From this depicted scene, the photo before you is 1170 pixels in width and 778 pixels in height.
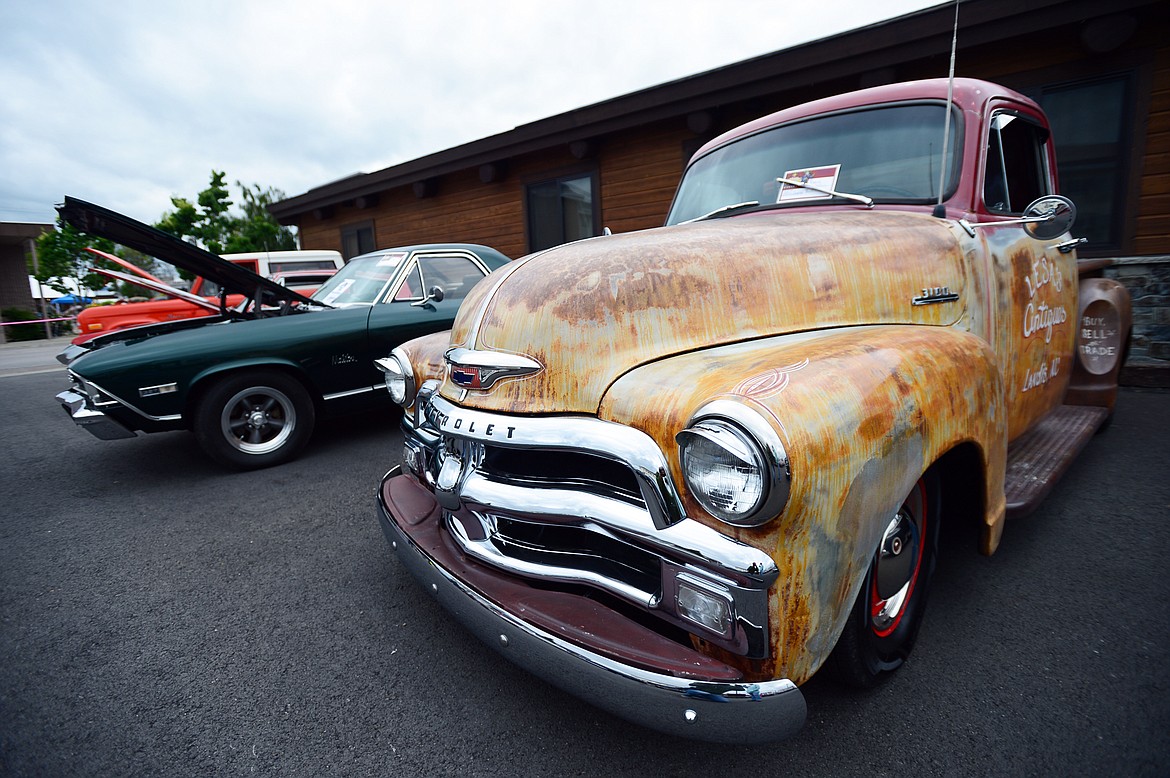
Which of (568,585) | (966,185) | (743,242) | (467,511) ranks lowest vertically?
(568,585)

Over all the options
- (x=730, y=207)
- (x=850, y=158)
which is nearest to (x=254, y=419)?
(x=730, y=207)

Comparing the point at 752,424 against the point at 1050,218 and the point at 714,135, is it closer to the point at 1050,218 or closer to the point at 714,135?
the point at 1050,218

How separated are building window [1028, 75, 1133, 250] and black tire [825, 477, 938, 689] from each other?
19.4 ft

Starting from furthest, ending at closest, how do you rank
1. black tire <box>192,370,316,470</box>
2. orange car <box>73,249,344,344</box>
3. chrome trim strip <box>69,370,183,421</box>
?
orange car <box>73,249,344,344</box> → black tire <box>192,370,316,470</box> → chrome trim strip <box>69,370,183,421</box>

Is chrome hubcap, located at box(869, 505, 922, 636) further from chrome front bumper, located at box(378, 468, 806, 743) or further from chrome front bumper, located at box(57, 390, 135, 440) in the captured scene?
chrome front bumper, located at box(57, 390, 135, 440)

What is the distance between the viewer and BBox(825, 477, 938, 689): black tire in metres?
1.57

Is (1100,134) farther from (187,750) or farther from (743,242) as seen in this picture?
(187,750)

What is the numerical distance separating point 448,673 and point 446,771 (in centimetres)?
40

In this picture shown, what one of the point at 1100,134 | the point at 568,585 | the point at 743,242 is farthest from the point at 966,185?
the point at 1100,134

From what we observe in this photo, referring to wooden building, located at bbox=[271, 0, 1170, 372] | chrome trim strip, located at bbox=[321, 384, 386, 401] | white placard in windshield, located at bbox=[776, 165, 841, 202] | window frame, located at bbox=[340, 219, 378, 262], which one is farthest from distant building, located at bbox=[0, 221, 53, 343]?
white placard in windshield, located at bbox=[776, 165, 841, 202]

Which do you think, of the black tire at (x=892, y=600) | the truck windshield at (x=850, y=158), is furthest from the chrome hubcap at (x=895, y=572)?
the truck windshield at (x=850, y=158)

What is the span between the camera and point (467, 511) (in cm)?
175

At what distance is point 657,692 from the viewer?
1.23m

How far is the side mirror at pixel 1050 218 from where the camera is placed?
2436 millimetres
